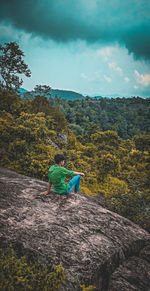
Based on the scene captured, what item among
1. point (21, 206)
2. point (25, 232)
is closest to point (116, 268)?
point (25, 232)

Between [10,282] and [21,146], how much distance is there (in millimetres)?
7216

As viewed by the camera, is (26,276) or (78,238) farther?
(78,238)

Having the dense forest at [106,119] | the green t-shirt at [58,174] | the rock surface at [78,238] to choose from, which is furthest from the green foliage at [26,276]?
the dense forest at [106,119]

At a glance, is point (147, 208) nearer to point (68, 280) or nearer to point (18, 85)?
point (68, 280)

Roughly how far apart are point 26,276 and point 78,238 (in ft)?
4.28

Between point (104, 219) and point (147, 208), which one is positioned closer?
point (104, 219)

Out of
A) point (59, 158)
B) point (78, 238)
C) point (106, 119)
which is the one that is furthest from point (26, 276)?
point (106, 119)

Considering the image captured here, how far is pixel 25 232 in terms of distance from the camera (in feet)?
12.1

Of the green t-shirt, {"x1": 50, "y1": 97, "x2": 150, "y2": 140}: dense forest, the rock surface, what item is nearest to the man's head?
the green t-shirt

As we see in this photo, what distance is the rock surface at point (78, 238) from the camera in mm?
3270

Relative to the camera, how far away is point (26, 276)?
2908mm

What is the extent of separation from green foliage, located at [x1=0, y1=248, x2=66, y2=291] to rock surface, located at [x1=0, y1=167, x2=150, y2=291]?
0.17m

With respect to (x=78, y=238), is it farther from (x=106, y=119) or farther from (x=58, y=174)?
(x=106, y=119)

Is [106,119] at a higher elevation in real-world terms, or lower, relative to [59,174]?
higher
